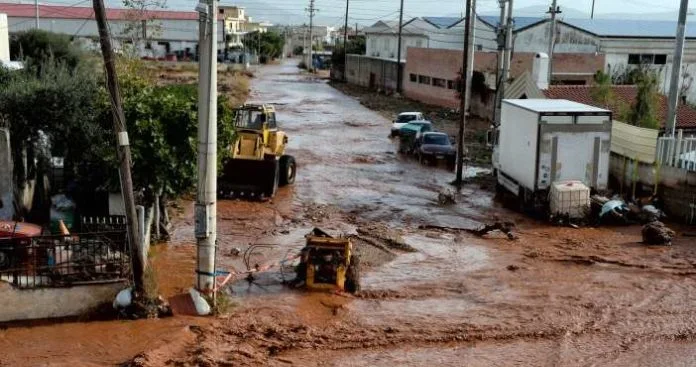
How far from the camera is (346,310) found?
42.4 ft

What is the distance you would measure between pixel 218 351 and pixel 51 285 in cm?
289

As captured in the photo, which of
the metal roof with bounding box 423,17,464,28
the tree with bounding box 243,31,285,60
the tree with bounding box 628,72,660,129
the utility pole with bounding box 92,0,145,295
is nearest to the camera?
the utility pole with bounding box 92,0,145,295

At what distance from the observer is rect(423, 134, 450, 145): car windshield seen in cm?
3050

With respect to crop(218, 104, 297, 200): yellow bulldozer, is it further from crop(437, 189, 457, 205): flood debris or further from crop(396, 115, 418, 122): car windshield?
crop(396, 115, 418, 122): car windshield

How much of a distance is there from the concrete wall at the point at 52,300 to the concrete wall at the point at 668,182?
14518mm

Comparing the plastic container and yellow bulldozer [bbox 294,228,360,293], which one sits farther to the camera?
the plastic container

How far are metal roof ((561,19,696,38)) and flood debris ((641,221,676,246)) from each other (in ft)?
107

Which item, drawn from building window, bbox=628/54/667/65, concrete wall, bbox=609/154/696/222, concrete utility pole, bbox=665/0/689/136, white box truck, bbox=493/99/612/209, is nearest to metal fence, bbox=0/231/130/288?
white box truck, bbox=493/99/612/209

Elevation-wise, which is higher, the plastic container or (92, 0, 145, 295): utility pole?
(92, 0, 145, 295): utility pole

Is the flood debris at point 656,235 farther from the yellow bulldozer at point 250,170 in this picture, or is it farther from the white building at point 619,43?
the white building at point 619,43

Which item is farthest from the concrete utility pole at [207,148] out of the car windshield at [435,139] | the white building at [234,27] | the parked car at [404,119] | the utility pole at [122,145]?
the white building at [234,27]

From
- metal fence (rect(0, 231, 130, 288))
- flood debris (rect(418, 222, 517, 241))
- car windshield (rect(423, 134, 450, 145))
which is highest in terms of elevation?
car windshield (rect(423, 134, 450, 145))

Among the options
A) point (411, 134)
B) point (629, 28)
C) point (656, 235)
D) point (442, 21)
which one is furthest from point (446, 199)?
point (442, 21)

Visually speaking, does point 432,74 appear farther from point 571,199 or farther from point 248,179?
point 571,199
